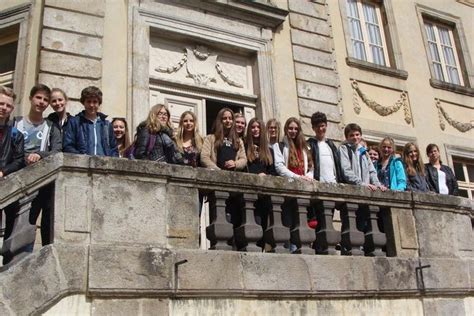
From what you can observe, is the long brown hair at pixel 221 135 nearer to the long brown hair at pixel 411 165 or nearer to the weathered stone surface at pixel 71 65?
the long brown hair at pixel 411 165

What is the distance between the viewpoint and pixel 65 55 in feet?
24.7

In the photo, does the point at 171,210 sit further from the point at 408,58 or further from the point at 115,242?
the point at 408,58

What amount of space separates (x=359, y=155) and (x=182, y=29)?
158 inches

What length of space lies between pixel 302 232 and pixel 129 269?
5.29 ft

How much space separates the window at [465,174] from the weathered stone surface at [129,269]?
9553 millimetres

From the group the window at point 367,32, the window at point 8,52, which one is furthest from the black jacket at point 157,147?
the window at point 367,32

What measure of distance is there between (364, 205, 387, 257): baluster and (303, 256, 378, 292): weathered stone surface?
0.91 feet

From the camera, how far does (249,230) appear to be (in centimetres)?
453

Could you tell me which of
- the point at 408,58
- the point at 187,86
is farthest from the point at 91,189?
the point at 408,58

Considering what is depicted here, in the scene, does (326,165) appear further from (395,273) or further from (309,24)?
(309,24)


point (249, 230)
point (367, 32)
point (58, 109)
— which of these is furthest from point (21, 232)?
point (367, 32)

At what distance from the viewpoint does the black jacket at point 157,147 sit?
4.85m

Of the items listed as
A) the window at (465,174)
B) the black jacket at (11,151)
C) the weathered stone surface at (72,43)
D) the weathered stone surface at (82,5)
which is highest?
the weathered stone surface at (82,5)

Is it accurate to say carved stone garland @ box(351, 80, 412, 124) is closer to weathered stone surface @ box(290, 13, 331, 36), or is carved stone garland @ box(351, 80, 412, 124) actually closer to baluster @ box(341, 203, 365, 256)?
weathered stone surface @ box(290, 13, 331, 36)
